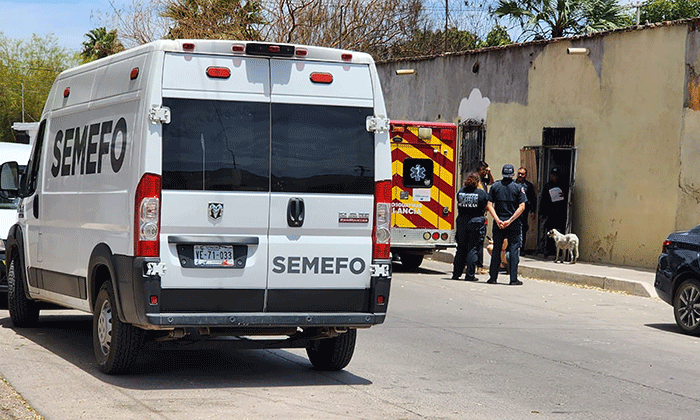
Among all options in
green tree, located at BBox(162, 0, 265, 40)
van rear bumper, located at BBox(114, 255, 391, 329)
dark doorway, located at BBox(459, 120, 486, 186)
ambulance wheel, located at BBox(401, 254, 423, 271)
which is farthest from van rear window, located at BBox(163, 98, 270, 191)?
green tree, located at BBox(162, 0, 265, 40)

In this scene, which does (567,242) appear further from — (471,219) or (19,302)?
(19,302)

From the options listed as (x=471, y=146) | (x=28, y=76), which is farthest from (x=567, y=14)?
(x=28, y=76)

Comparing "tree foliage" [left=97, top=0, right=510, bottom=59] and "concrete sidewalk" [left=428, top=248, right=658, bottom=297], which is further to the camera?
"tree foliage" [left=97, top=0, right=510, bottom=59]

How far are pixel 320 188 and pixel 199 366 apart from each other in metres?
2.12

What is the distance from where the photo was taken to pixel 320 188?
832 cm

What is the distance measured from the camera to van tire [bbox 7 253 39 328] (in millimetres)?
11125

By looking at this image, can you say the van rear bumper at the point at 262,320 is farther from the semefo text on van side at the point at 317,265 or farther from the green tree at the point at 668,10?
the green tree at the point at 668,10

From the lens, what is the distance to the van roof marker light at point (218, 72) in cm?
809

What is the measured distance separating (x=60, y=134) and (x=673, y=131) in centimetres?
1332

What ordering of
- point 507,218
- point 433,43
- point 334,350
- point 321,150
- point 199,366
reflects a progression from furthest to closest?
point 433,43, point 507,218, point 199,366, point 334,350, point 321,150

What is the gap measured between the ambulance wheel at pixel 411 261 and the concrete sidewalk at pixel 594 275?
5.34 feet

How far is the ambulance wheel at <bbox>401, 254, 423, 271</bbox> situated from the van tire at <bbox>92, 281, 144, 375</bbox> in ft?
40.9

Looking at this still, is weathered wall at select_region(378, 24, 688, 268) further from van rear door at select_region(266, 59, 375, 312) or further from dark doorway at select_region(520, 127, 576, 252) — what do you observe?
van rear door at select_region(266, 59, 375, 312)

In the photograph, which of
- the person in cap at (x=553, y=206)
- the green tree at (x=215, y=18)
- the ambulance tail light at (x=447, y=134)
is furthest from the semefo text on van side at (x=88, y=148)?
the green tree at (x=215, y=18)
